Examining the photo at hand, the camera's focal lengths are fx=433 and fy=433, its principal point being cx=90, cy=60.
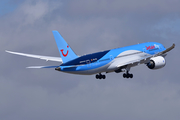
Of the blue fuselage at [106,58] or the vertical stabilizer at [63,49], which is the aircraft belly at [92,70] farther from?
the vertical stabilizer at [63,49]

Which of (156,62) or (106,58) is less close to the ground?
(106,58)

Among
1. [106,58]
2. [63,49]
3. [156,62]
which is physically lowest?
[156,62]

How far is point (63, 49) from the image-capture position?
236 feet

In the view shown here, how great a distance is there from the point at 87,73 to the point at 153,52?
54.2 feet

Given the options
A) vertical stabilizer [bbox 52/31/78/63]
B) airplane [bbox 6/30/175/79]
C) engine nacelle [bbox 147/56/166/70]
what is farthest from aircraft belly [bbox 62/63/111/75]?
engine nacelle [bbox 147/56/166/70]

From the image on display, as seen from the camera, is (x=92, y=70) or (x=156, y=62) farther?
(x=156, y=62)

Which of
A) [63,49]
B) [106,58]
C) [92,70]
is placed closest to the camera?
[63,49]

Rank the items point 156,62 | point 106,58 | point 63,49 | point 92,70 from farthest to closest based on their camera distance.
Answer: point 156,62, point 106,58, point 92,70, point 63,49

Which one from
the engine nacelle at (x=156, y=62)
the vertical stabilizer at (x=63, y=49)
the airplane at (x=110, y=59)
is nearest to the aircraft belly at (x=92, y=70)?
the airplane at (x=110, y=59)

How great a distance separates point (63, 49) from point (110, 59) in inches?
399

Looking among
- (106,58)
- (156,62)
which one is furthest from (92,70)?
(156,62)

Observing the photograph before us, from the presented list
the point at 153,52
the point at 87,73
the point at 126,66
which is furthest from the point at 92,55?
the point at 153,52

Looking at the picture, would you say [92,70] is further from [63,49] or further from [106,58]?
[63,49]

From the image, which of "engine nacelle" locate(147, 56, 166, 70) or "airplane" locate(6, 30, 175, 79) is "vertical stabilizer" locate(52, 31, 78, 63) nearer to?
"airplane" locate(6, 30, 175, 79)
